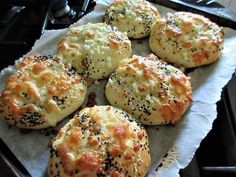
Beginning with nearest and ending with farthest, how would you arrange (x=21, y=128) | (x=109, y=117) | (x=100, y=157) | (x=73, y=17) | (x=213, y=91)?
(x=100, y=157), (x=109, y=117), (x=21, y=128), (x=213, y=91), (x=73, y=17)

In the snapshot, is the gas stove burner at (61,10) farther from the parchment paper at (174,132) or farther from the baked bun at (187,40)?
the baked bun at (187,40)

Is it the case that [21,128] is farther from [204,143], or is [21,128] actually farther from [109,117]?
[204,143]

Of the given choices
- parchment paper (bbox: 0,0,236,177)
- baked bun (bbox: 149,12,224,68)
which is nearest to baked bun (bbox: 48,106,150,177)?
parchment paper (bbox: 0,0,236,177)

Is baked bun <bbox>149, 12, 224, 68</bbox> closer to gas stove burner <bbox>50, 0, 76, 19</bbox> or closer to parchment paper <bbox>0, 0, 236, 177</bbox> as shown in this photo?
parchment paper <bbox>0, 0, 236, 177</bbox>

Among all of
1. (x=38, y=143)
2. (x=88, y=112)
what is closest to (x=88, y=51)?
(x=88, y=112)


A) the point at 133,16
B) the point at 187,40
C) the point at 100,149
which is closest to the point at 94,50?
the point at 133,16

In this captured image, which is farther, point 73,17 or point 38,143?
point 73,17

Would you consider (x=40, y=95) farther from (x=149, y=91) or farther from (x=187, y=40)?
(x=187, y=40)

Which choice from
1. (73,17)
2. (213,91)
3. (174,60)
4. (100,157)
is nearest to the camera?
(100,157)
